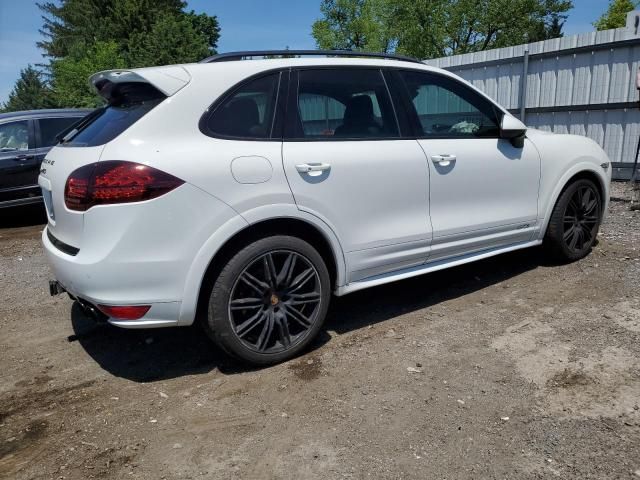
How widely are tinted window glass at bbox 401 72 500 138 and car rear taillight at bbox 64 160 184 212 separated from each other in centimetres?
194

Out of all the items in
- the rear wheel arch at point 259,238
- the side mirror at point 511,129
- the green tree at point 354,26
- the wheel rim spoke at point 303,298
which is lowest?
the wheel rim spoke at point 303,298

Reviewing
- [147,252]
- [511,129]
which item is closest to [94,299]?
[147,252]

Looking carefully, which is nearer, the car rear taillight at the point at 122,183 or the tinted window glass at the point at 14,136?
the car rear taillight at the point at 122,183

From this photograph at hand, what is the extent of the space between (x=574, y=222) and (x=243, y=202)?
3377 mm

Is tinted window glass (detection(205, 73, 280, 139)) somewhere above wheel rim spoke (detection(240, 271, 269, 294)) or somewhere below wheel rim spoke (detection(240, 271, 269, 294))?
above

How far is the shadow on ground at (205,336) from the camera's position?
11.2 feet

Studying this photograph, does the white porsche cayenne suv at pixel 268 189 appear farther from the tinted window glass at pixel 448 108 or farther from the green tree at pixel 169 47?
the green tree at pixel 169 47

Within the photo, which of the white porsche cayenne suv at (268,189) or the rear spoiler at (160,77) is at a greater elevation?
the rear spoiler at (160,77)

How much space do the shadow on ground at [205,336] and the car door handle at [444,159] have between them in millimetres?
1166

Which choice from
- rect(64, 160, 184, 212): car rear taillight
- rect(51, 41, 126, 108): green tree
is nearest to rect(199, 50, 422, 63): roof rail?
rect(64, 160, 184, 212): car rear taillight

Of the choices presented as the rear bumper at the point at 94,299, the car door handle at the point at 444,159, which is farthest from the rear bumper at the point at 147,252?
the car door handle at the point at 444,159

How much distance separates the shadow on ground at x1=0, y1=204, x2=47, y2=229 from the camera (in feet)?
26.9

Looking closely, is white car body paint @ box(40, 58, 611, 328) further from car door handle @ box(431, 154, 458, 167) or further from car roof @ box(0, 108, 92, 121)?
car roof @ box(0, 108, 92, 121)

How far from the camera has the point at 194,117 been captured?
9.71ft
